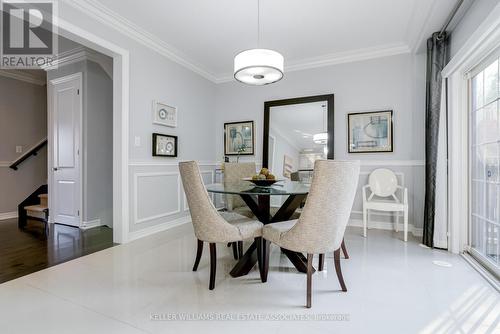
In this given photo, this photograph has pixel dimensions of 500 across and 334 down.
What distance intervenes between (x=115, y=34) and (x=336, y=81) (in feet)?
9.91

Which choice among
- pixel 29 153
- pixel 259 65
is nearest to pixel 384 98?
pixel 259 65

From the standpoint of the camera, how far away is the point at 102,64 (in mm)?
3562

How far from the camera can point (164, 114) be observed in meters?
3.57

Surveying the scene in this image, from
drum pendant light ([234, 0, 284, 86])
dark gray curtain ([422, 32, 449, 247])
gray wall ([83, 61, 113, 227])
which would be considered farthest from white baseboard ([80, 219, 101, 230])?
dark gray curtain ([422, 32, 449, 247])

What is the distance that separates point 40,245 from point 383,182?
168 inches

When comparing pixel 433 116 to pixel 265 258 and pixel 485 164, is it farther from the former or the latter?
pixel 265 258

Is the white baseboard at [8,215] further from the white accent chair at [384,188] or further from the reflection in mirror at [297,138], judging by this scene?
the white accent chair at [384,188]

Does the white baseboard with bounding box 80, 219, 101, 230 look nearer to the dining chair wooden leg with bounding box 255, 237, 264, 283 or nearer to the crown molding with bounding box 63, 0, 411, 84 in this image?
the crown molding with bounding box 63, 0, 411, 84

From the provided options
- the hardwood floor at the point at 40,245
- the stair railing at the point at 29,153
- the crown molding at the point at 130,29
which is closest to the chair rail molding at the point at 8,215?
the hardwood floor at the point at 40,245

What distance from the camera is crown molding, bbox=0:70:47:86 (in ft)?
14.4

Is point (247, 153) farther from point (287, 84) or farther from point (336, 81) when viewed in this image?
point (336, 81)

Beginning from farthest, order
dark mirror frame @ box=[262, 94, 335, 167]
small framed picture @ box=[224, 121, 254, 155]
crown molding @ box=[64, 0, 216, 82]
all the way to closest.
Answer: small framed picture @ box=[224, 121, 254, 155], dark mirror frame @ box=[262, 94, 335, 167], crown molding @ box=[64, 0, 216, 82]

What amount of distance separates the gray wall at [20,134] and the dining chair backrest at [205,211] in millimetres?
4369

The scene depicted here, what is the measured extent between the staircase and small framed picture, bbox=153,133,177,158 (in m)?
2.06
